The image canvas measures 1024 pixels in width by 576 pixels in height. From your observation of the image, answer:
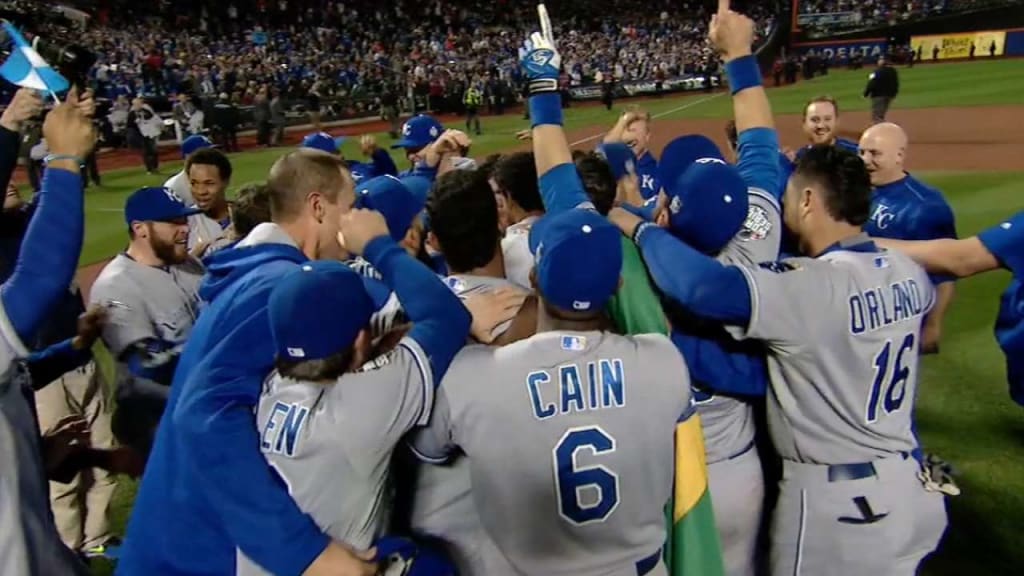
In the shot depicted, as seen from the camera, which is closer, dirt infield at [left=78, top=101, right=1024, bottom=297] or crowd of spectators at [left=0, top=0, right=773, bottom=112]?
dirt infield at [left=78, top=101, right=1024, bottom=297]

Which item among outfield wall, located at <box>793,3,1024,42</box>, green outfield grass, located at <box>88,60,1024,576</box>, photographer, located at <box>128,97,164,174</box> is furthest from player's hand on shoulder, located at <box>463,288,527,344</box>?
outfield wall, located at <box>793,3,1024,42</box>

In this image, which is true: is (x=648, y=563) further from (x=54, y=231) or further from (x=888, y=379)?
(x=54, y=231)

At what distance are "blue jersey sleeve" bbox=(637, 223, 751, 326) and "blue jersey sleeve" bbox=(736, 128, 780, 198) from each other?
729 mm

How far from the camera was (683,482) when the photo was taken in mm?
2484

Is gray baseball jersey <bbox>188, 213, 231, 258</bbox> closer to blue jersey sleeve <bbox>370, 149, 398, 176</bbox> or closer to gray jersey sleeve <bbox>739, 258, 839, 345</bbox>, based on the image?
blue jersey sleeve <bbox>370, 149, 398, 176</bbox>

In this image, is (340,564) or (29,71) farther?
(29,71)

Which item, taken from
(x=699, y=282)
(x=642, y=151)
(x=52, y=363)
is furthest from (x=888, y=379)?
(x=642, y=151)

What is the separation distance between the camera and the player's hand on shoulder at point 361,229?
2477 mm

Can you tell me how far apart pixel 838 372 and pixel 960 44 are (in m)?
37.0

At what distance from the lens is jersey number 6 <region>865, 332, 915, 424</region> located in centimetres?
273

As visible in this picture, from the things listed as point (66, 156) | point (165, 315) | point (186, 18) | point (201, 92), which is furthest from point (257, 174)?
point (186, 18)

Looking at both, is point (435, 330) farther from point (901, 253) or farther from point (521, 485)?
point (901, 253)

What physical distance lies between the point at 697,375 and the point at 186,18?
122 ft

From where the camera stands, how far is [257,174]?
1800 centimetres
